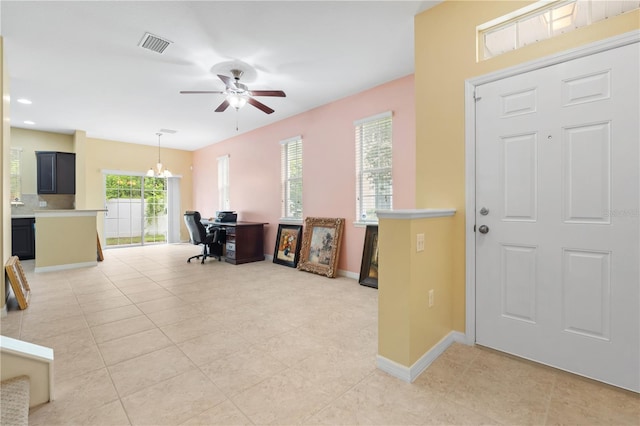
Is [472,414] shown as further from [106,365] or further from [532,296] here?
[106,365]

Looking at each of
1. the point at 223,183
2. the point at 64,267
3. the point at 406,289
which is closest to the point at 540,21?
the point at 406,289

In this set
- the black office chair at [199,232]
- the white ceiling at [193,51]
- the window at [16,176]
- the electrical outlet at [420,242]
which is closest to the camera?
the electrical outlet at [420,242]

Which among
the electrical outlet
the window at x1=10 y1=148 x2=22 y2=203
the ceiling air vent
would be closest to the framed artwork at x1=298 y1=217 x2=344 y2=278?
the electrical outlet

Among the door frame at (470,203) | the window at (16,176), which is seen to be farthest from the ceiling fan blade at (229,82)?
the window at (16,176)

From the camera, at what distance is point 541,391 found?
180 centimetres

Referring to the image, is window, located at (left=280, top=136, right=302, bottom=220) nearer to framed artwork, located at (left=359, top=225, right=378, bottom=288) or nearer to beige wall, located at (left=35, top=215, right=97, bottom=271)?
framed artwork, located at (left=359, top=225, right=378, bottom=288)

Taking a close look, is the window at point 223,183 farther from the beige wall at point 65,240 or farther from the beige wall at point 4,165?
the beige wall at point 4,165

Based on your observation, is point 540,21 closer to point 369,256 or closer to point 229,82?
point 229,82

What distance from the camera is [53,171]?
21.1ft

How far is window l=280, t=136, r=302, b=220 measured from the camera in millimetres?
5641

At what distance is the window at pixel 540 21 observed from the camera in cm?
190

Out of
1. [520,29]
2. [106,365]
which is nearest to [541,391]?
[520,29]

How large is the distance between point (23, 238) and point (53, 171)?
5.06 feet

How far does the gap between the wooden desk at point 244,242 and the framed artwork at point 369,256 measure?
2611 millimetres
